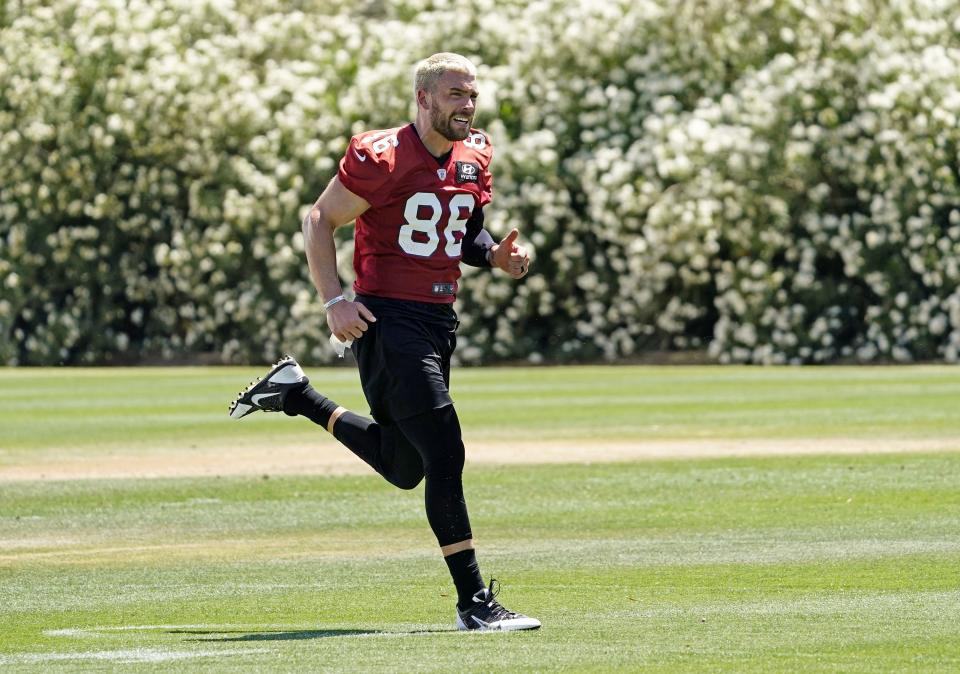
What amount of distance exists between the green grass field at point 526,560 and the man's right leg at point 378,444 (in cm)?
52

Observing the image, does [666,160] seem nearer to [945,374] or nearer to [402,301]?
[945,374]

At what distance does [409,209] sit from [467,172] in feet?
0.96

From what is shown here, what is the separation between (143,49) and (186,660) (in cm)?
3040

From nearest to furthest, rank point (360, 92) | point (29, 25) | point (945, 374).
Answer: point (945, 374)
point (360, 92)
point (29, 25)

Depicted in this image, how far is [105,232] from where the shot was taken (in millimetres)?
36906

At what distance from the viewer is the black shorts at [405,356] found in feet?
27.9

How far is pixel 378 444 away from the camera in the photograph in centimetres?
904

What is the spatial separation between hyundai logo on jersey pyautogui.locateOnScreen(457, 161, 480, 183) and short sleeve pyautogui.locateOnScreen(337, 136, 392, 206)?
1.05 ft

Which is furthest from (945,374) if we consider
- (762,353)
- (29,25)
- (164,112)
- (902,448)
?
(29,25)

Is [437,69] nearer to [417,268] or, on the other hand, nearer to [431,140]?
[431,140]

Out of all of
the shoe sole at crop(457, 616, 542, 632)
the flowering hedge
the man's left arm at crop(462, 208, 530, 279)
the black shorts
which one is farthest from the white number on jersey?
the flowering hedge

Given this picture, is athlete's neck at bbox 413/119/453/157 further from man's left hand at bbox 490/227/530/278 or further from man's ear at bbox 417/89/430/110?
man's left hand at bbox 490/227/530/278

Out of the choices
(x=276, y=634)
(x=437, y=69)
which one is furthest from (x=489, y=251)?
(x=276, y=634)

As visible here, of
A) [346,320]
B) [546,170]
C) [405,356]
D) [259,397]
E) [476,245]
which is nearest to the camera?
[346,320]
